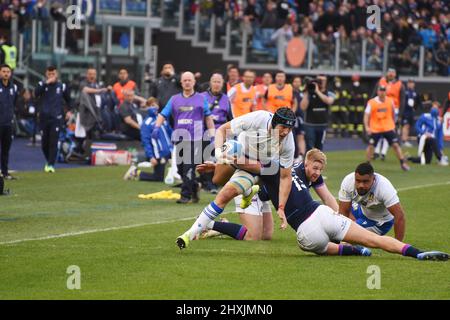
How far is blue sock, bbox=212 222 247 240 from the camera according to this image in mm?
13461

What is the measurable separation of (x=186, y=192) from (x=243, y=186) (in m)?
5.76

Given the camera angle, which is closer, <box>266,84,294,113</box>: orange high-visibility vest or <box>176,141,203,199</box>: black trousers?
<box>176,141,203,199</box>: black trousers

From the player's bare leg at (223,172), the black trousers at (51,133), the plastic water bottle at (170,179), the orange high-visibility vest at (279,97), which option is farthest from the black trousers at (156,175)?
the player's bare leg at (223,172)

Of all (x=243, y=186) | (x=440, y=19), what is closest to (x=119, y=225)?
(x=243, y=186)

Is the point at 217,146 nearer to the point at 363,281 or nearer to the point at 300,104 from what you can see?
the point at 363,281

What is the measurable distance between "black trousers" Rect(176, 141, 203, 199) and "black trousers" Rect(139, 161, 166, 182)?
333 centimetres

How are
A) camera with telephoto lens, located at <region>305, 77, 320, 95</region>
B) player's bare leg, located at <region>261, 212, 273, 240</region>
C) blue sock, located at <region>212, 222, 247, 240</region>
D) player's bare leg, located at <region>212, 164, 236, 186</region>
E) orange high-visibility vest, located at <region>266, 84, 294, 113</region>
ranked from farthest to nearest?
camera with telephoto lens, located at <region>305, 77, 320, 95</region>
orange high-visibility vest, located at <region>266, 84, 294, 113</region>
player's bare leg, located at <region>261, 212, 273, 240</region>
blue sock, located at <region>212, 222, 247, 240</region>
player's bare leg, located at <region>212, 164, 236, 186</region>

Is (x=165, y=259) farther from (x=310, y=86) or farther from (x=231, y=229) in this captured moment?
(x=310, y=86)

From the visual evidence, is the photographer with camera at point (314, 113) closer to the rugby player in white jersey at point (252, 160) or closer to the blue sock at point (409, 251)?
the rugby player in white jersey at point (252, 160)

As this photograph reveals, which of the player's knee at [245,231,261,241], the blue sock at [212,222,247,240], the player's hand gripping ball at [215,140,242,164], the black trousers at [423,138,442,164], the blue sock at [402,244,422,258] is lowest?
the black trousers at [423,138,442,164]

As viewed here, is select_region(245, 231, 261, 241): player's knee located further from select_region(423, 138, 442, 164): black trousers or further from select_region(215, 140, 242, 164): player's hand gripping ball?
select_region(423, 138, 442, 164): black trousers

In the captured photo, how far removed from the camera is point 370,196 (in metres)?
12.5

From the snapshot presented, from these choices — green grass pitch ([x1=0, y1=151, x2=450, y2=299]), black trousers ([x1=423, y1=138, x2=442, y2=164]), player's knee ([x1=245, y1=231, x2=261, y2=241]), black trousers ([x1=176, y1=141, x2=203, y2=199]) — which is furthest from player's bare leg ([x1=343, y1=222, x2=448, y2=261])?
black trousers ([x1=423, y1=138, x2=442, y2=164])
